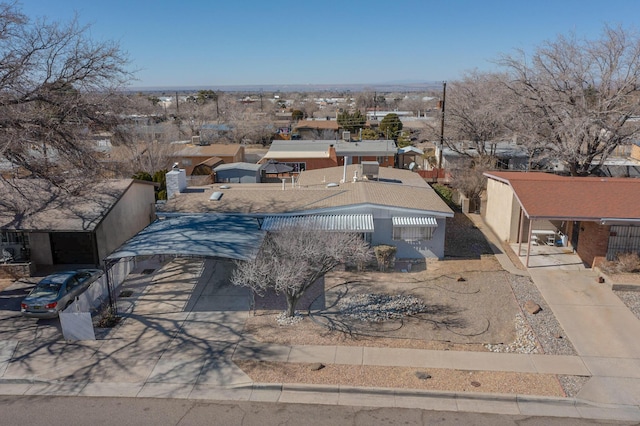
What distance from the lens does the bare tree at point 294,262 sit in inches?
572

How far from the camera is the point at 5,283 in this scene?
1866 centimetres

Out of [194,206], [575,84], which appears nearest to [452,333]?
[194,206]

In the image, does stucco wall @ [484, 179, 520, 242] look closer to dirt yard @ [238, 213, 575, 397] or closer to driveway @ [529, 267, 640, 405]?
dirt yard @ [238, 213, 575, 397]

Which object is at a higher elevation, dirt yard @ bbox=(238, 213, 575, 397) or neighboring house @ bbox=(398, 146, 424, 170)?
neighboring house @ bbox=(398, 146, 424, 170)

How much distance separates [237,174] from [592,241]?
2084 centimetres

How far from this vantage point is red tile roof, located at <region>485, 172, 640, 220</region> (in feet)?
61.6

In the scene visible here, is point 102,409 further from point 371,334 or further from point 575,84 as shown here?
point 575,84

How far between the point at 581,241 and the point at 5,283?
22.3 metres

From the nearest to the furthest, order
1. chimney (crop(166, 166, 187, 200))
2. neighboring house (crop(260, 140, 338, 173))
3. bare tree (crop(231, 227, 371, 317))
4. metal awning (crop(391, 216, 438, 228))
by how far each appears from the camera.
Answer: bare tree (crop(231, 227, 371, 317)), metal awning (crop(391, 216, 438, 228)), chimney (crop(166, 166, 187, 200)), neighboring house (crop(260, 140, 338, 173))

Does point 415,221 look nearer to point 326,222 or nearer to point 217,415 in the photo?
point 326,222

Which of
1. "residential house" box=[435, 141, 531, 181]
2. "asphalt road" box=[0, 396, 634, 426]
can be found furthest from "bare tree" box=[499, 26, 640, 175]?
"asphalt road" box=[0, 396, 634, 426]

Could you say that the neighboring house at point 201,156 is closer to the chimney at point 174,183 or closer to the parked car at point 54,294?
the chimney at point 174,183

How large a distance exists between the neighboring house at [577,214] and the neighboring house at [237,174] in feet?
50.4

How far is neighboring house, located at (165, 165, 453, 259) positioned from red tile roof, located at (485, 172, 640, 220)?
329 centimetres
